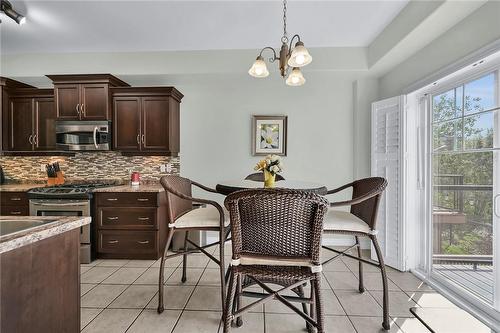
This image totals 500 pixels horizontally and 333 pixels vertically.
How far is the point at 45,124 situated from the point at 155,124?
1.56 meters

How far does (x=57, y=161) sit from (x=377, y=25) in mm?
4587

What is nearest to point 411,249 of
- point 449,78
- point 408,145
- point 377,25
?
point 408,145

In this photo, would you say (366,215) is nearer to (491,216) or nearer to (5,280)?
(491,216)

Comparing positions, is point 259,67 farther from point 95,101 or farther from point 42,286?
point 95,101

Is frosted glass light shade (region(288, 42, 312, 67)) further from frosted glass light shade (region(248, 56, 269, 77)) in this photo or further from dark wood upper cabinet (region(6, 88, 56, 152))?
dark wood upper cabinet (region(6, 88, 56, 152))

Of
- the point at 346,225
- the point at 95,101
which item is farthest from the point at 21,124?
the point at 346,225

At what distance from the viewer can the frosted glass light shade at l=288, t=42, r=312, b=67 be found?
1.85 metres

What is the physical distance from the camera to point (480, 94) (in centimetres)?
218

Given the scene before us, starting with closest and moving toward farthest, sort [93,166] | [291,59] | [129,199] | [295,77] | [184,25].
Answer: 1. [291,59]
2. [295,77]
3. [184,25]
4. [129,199]
5. [93,166]

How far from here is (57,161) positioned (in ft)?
12.5

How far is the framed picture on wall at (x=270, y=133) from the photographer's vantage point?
367 centimetres

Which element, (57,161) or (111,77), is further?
(57,161)

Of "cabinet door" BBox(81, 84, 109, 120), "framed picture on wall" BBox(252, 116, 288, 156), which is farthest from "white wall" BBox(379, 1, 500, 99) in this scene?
"cabinet door" BBox(81, 84, 109, 120)

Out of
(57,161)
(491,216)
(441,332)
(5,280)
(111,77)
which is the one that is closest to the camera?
(5,280)
